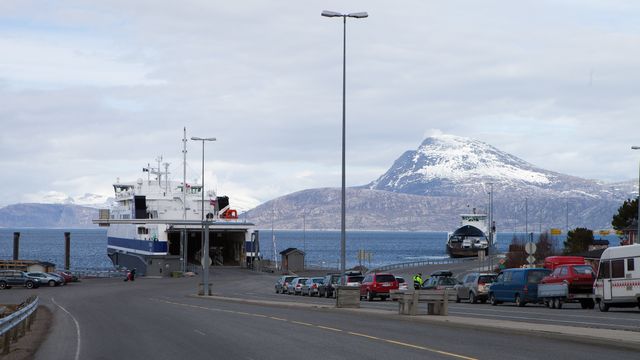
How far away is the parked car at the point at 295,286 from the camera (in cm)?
6512

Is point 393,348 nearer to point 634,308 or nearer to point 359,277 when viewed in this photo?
point 634,308

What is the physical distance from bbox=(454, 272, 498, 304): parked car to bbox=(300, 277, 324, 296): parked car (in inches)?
563

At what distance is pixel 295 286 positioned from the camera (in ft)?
217

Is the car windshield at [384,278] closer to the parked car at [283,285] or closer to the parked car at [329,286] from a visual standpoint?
the parked car at [329,286]

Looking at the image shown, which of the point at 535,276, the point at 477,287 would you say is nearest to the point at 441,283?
the point at 477,287

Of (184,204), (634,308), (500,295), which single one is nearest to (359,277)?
(500,295)

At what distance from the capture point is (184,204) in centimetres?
10862

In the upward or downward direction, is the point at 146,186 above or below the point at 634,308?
above

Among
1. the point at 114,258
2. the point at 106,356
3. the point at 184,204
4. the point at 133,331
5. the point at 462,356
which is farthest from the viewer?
the point at 114,258

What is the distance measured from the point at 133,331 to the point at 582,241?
241 ft

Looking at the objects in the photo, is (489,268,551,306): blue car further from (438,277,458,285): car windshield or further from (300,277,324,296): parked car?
(300,277,324,296): parked car

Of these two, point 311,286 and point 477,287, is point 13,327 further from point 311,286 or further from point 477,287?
point 311,286

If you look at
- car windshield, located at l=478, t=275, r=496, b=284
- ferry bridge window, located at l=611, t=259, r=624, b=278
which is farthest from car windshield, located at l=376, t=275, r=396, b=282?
ferry bridge window, located at l=611, t=259, r=624, b=278

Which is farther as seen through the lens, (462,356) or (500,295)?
(500,295)
